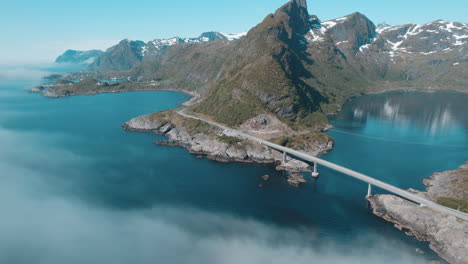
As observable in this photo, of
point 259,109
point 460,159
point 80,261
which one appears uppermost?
point 259,109

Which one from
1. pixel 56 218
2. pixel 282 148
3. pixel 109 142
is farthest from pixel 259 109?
pixel 56 218

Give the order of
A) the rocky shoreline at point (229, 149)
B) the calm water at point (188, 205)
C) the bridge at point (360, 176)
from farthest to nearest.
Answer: the rocky shoreline at point (229, 149) < the bridge at point (360, 176) < the calm water at point (188, 205)

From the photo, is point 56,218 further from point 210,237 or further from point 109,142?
point 109,142

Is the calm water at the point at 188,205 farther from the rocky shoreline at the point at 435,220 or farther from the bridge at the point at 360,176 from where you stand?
the bridge at the point at 360,176

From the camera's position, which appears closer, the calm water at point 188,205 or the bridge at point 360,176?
the calm water at point 188,205

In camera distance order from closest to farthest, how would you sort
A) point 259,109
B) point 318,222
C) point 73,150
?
point 318,222
point 73,150
point 259,109

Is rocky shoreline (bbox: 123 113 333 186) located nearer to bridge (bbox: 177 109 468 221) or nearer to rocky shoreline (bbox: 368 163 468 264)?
bridge (bbox: 177 109 468 221)

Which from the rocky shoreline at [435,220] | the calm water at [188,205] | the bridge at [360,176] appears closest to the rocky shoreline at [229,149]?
the bridge at [360,176]
